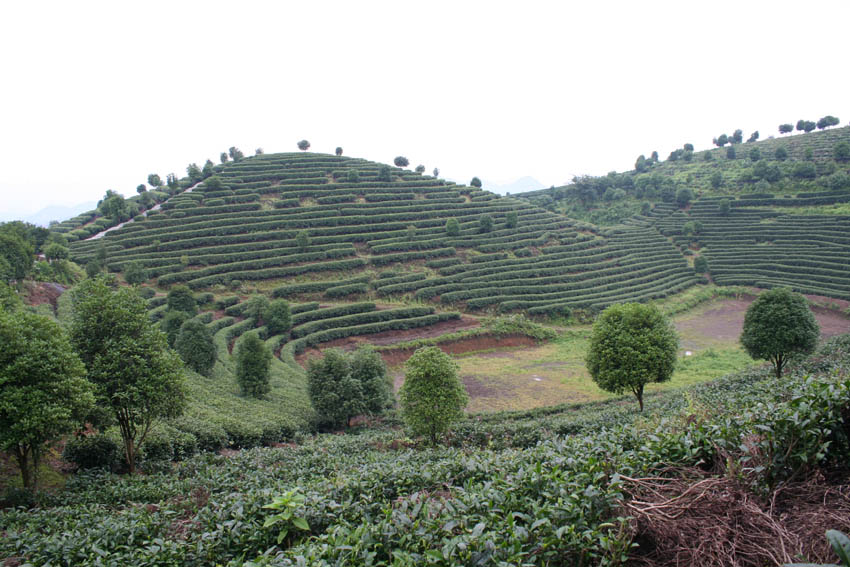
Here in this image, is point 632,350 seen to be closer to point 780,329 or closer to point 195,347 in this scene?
point 780,329

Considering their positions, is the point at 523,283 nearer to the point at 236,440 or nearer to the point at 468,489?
the point at 236,440

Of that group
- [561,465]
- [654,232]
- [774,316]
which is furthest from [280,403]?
[654,232]

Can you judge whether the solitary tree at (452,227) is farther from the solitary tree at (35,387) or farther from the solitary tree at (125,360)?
the solitary tree at (35,387)

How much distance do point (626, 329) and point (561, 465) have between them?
1411cm

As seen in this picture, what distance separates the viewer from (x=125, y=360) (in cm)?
1025

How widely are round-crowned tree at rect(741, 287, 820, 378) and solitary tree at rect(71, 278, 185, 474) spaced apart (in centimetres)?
2265

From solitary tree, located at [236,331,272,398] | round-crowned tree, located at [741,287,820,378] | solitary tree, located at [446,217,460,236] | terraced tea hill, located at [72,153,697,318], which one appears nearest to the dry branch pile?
round-crowned tree, located at [741,287,820,378]

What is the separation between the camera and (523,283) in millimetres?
40531

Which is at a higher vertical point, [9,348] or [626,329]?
[9,348]

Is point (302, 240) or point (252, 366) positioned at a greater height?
point (302, 240)

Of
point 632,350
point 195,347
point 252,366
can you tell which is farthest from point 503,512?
point 195,347

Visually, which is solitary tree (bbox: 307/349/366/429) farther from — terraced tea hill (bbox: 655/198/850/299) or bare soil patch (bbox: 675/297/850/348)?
terraced tea hill (bbox: 655/198/850/299)

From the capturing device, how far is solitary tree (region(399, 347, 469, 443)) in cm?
1396

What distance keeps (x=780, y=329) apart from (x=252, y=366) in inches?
949
